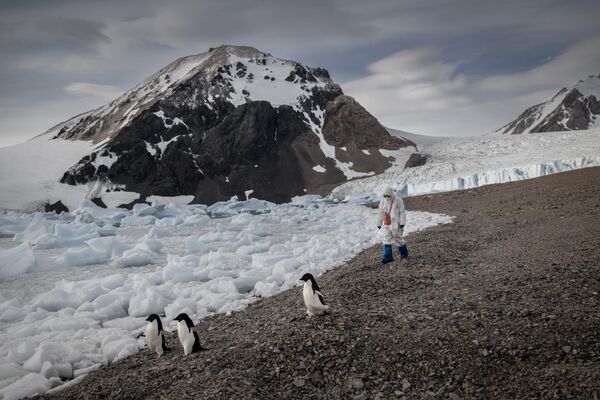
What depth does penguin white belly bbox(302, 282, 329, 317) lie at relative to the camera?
6161 mm

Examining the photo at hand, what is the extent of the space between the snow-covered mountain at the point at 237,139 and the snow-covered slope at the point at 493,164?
17.1 metres

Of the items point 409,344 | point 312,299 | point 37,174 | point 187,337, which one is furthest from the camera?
point 37,174

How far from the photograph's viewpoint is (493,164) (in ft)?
163

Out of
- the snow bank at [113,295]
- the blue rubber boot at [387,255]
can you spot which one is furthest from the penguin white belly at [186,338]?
the blue rubber boot at [387,255]

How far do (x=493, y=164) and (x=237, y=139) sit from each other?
63.0 metres

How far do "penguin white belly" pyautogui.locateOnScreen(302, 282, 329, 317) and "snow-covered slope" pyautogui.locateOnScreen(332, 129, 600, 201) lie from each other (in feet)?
121

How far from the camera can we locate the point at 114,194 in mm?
87062

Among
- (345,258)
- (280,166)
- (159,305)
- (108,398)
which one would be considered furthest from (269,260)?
(280,166)

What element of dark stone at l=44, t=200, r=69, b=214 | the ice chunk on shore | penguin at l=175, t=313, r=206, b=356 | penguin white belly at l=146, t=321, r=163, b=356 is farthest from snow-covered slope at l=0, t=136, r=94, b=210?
penguin at l=175, t=313, r=206, b=356

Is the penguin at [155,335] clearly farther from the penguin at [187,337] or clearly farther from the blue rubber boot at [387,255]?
the blue rubber boot at [387,255]

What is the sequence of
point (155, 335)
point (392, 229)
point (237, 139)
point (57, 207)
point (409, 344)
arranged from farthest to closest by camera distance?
point (237, 139) → point (57, 207) → point (392, 229) → point (155, 335) → point (409, 344)

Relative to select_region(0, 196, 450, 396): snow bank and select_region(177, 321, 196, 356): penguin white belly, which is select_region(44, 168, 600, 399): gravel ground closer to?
select_region(177, 321, 196, 356): penguin white belly

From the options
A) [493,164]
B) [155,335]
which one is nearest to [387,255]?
[155,335]

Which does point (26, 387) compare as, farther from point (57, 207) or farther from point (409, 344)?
point (57, 207)
